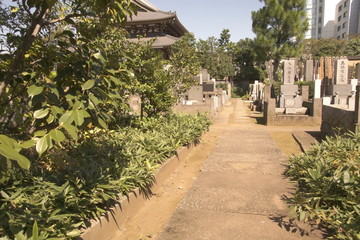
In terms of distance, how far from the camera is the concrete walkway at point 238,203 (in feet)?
11.0

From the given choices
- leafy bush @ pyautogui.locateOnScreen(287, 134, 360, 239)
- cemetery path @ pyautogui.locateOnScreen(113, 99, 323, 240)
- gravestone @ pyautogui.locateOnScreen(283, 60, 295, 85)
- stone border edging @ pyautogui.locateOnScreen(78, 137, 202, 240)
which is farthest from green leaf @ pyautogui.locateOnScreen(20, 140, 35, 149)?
gravestone @ pyautogui.locateOnScreen(283, 60, 295, 85)

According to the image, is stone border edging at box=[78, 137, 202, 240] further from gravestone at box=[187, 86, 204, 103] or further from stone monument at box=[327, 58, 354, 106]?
gravestone at box=[187, 86, 204, 103]

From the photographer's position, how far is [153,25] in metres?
25.3

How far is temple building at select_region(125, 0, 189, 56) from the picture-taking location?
2430cm

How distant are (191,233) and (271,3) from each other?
3425 cm

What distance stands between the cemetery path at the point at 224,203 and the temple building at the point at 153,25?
61.5ft

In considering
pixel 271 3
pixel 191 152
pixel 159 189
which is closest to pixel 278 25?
pixel 271 3

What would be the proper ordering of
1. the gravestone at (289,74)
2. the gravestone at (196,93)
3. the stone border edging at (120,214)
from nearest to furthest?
the stone border edging at (120,214)
the gravestone at (289,74)
the gravestone at (196,93)

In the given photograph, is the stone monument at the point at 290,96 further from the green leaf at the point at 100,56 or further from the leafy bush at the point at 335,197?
the green leaf at the point at 100,56

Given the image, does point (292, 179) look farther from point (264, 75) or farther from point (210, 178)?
point (264, 75)

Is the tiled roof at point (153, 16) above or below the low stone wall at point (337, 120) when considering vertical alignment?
above

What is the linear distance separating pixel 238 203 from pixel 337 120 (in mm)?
5056

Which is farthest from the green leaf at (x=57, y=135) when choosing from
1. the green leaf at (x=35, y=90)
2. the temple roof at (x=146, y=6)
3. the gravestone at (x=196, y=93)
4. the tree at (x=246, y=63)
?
the tree at (x=246, y=63)

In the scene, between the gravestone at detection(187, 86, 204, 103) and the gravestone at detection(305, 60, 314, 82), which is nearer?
the gravestone at detection(187, 86, 204, 103)
